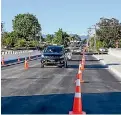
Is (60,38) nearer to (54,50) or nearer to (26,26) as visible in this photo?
(26,26)

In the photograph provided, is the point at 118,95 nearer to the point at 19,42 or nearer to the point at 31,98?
the point at 31,98

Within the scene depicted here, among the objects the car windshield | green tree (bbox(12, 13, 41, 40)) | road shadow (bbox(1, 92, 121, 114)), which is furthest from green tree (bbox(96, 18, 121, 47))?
road shadow (bbox(1, 92, 121, 114))

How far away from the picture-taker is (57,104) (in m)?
12.1

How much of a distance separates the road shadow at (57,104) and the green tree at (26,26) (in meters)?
161

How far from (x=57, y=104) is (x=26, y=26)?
564 ft

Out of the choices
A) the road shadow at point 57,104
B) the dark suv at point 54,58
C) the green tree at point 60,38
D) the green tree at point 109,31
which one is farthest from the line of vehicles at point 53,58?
the green tree at point 60,38

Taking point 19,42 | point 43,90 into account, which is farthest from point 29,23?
point 43,90

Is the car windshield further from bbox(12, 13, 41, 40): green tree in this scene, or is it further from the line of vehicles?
bbox(12, 13, 41, 40): green tree

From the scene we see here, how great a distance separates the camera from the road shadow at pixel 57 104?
1090 centimetres

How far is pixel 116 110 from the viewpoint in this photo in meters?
11.3

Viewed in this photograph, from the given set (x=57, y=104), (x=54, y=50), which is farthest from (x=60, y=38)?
(x=57, y=104)

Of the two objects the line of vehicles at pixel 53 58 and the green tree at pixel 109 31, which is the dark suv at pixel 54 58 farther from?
the green tree at pixel 109 31

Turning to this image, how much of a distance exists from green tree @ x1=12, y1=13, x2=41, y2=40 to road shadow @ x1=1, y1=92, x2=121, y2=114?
160875mm

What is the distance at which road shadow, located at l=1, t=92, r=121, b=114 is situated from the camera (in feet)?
35.8
